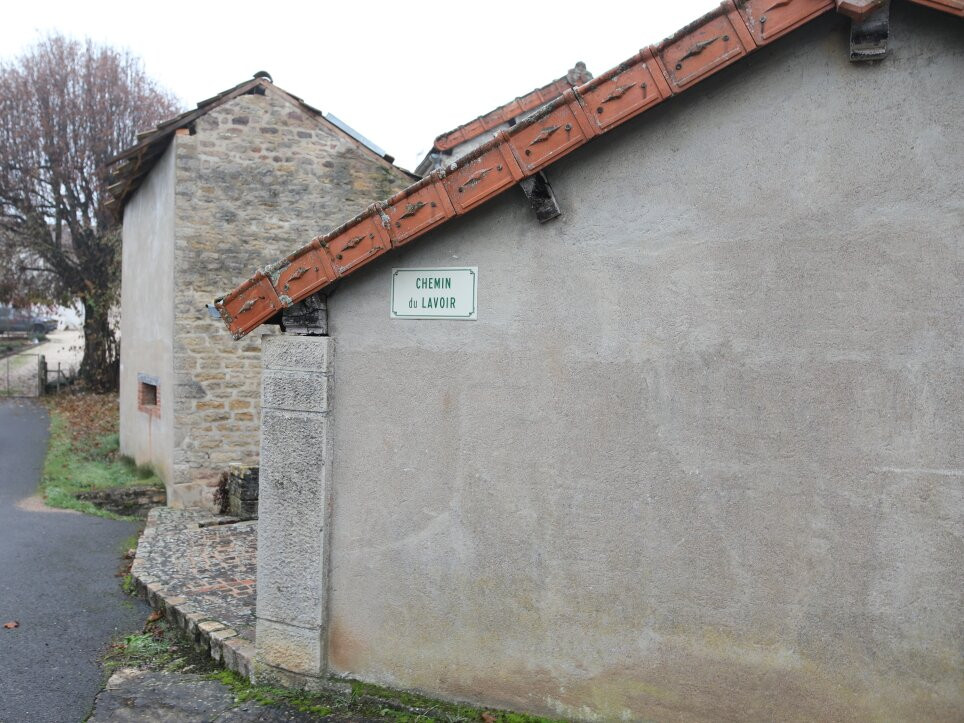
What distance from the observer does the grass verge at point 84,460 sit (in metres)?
11.2

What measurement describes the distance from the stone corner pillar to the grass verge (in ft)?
22.2

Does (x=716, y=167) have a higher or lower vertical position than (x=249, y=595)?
higher

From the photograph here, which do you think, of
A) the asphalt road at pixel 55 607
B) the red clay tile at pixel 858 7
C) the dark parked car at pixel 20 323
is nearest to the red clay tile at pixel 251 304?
the asphalt road at pixel 55 607

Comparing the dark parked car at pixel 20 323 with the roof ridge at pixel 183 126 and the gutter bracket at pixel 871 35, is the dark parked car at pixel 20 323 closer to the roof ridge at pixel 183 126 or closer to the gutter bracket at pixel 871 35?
the roof ridge at pixel 183 126

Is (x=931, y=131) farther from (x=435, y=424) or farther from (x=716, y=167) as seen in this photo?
(x=435, y=424)

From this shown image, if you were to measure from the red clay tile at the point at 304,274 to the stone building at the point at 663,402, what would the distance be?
2 cm

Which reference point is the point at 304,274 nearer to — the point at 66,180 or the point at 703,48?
the point at 703,48

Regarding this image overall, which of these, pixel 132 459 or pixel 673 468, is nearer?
pixel 673 468

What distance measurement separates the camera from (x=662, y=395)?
3879mm

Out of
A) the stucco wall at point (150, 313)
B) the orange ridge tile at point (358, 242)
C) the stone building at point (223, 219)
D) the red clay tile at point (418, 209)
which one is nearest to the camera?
the red clay tile at point (418, 209)

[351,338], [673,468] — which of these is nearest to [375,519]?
[351,338]

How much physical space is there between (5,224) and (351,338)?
2279cm

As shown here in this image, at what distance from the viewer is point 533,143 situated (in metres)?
3.89

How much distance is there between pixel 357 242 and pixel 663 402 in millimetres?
1832
